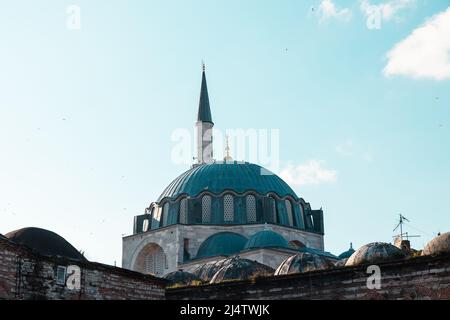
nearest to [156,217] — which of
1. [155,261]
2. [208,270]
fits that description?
[155,261]

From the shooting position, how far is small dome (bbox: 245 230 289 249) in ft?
142

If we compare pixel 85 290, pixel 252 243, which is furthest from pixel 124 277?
pixel 252 243

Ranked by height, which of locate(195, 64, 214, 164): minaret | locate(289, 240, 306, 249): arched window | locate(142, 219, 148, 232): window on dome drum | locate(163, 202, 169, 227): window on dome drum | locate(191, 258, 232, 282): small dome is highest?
locate(195, 64, 214, 164): minaret

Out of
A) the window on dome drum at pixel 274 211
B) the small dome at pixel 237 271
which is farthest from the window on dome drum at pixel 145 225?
the small dome at pixel 237 271

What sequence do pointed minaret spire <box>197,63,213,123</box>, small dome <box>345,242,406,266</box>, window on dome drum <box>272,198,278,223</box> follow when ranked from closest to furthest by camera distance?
small dome <box>345,242,406,266</box>, window on dome drum <box>272,198,278,223</box>, pointed minaret spire <box>197,63,213,123</box>

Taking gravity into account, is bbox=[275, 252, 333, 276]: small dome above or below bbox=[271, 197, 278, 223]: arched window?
below

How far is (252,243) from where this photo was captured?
43.9 m

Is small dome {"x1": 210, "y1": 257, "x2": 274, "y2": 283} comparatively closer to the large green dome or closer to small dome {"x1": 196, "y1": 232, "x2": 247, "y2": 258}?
small dome {"x1": 196, "y1": 232, "x2": 247, "y2": 258}

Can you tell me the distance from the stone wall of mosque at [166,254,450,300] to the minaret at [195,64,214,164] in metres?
33.6

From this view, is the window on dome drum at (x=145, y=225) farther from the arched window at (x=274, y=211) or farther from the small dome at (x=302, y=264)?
the small dome at (x=302, y=264)

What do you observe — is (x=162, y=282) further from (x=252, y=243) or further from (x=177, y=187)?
(x=177, y=187)

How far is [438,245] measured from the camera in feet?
68.0

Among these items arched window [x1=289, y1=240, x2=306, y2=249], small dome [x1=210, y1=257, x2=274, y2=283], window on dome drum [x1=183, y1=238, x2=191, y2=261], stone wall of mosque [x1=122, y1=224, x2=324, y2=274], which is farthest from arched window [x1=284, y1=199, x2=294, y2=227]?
small dome [x1=210, y1=257, x2=274, y2=283]
